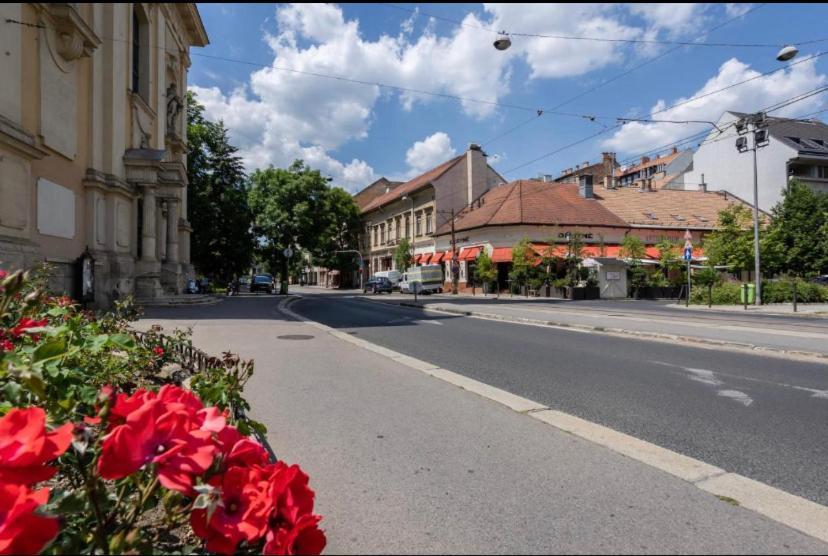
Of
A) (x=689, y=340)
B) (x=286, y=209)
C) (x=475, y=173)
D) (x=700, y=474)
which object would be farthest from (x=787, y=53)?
(x=286, y=209)

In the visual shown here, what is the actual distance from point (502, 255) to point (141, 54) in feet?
89.1

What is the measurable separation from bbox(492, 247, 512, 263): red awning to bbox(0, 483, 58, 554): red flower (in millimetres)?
39106

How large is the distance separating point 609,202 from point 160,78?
3725 centimetres

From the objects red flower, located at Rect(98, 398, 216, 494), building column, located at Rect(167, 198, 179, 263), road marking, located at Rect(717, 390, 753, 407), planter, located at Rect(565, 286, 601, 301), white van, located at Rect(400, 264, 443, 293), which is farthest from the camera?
white van, located at Rect(400, 264, 443, 293)

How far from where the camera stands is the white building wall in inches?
1965

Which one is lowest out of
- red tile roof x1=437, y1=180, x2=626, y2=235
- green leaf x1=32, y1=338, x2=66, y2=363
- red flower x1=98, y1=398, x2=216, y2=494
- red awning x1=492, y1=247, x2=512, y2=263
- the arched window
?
red flower x1=98, y1=398, x2=216, y2=494

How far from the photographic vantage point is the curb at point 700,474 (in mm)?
2842

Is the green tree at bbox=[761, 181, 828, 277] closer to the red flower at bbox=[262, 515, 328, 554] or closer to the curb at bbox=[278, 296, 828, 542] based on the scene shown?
the curb at bbox=[278, 296, 828, 542]

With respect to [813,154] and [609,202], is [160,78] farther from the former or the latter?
[813,154]

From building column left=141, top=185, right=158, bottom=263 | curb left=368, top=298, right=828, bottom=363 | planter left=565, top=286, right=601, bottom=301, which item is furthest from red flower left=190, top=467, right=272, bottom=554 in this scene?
planter left=565, top=286, right=601, bottom=301

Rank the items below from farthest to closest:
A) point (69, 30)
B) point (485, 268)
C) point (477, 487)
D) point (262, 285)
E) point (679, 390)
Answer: point (262, 285)
point (485, 268)
point (69, 30)
point (679, 390)
point (477, 487)

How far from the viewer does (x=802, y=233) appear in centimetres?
4112

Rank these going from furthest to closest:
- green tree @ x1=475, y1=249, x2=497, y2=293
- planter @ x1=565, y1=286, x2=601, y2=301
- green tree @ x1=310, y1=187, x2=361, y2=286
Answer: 1. green tree @ x1=310, y1=187, x2=361, y2=286
2. green tree @ x1=475, y1=249, x2=497, y2=293
3. planter @ x1=565, y1=286, x2=601, y2=301

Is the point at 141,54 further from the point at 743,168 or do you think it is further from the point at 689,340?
the point at 743,168
